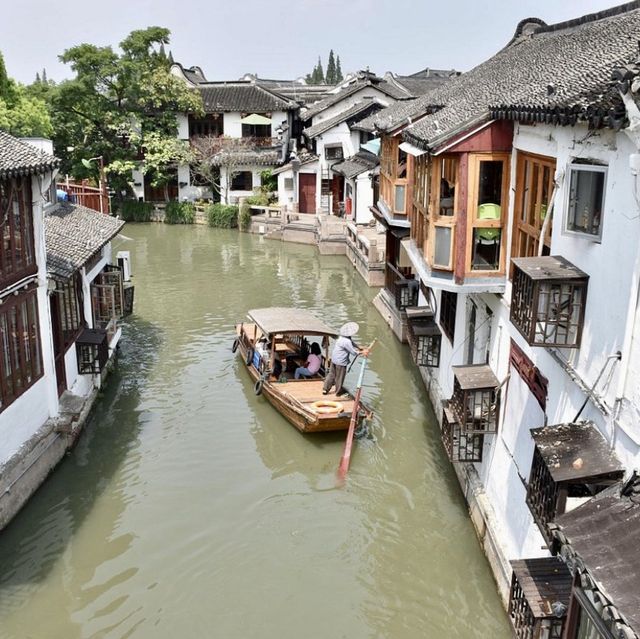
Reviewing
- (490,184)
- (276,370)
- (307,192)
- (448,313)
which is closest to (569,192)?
(490,184)

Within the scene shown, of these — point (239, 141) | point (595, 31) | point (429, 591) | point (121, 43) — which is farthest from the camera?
point (239, 141)

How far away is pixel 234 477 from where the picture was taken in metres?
12.7

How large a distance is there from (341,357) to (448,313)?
221cm

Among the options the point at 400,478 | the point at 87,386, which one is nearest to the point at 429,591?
the point at 400,478

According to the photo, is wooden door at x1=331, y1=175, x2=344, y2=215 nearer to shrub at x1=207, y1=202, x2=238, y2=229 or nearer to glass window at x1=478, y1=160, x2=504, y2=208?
shrub at x1=207, y1=202, x2=238, y2=229

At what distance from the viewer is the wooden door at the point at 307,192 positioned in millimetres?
40031

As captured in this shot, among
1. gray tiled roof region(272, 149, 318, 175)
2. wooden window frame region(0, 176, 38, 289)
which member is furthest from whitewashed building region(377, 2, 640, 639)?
gray tiled roof region(272, 149, 318, 175)

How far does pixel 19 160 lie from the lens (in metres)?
10.5

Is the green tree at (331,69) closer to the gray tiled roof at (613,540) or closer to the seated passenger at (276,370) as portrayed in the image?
the seated passenger at (276,370)

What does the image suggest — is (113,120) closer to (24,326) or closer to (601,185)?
(24,326)

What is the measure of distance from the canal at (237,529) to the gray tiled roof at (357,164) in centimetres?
1594

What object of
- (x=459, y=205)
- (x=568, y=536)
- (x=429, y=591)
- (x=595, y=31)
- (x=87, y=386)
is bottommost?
(x=429, y=591)

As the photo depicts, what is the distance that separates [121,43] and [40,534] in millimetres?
34035

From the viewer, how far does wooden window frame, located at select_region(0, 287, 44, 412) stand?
1052 cm
